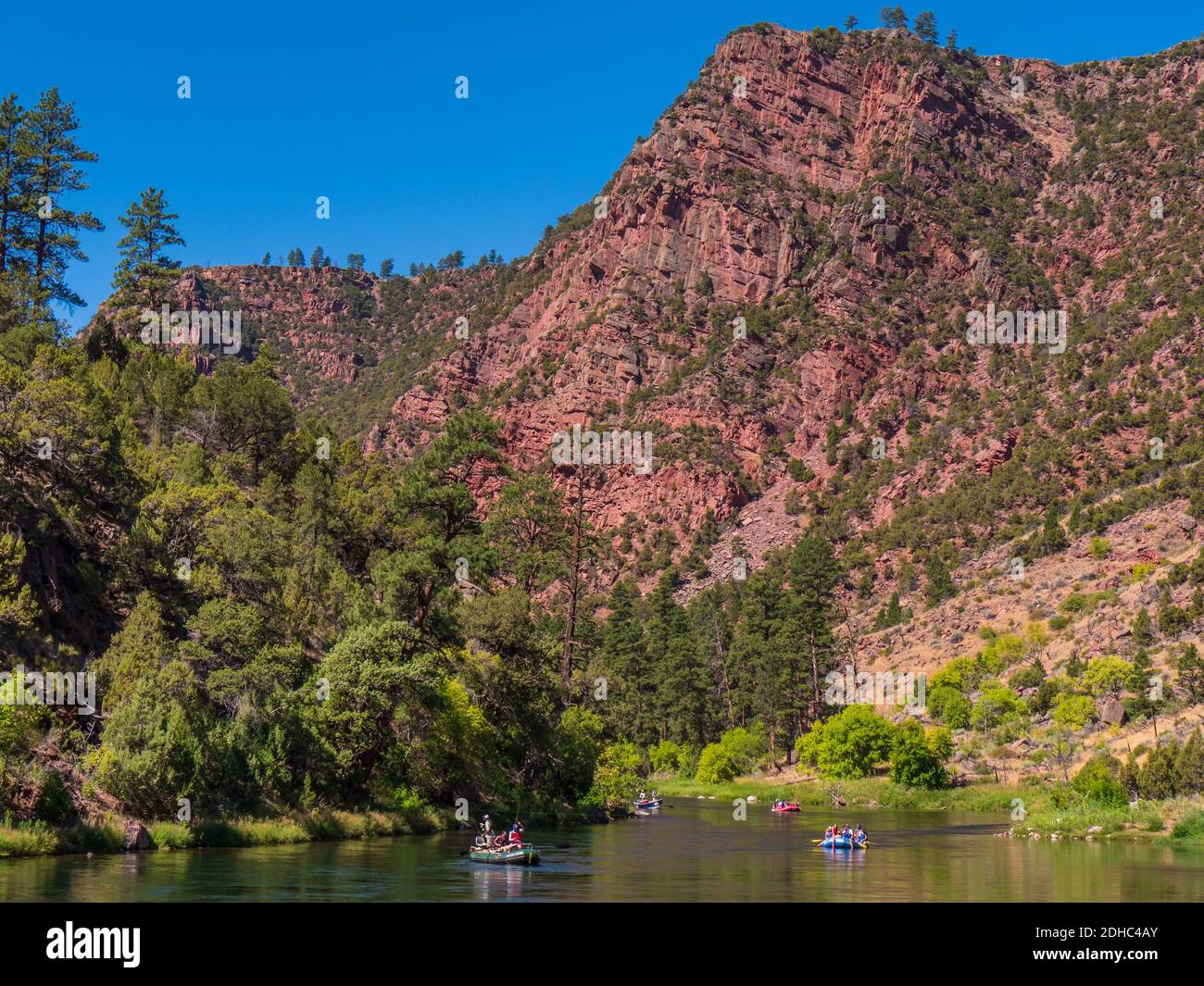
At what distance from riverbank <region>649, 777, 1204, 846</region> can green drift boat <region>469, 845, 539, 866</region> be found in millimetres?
26158

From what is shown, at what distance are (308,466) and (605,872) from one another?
128 feet

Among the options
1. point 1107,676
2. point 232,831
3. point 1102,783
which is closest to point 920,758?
point 1107,676

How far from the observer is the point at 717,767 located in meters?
107

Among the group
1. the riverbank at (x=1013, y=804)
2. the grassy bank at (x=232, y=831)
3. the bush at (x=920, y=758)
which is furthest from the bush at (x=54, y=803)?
the bush at (x=920, y=758)

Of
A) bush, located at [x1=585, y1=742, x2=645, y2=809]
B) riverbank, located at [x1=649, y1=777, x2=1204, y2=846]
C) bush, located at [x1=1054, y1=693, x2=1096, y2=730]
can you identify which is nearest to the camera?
riverbank, located at [x1=649, y1=777, x2=1204, y2=846]

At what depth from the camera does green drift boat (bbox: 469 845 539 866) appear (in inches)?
1533

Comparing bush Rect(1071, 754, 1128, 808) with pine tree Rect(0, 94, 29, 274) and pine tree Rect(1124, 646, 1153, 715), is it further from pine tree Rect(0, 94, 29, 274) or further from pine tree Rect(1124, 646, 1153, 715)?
pine tree Rect(0, 94, 29, 274)

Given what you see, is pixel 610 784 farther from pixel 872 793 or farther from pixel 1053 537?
pixel 1053 537

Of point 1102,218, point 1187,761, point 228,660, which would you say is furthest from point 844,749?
point 1102,218

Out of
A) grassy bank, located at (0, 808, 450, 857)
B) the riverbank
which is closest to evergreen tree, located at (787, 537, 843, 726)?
the riverbank

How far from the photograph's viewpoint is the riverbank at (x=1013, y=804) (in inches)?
2003

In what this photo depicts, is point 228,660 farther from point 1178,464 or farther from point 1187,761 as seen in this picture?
point 1178,464

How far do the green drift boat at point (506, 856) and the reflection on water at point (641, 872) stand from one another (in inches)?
19.2
